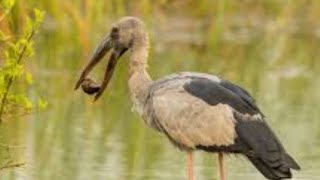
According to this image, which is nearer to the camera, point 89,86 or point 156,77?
point 89,86

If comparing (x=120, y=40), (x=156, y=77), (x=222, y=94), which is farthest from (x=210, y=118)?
(x=156, y=77)

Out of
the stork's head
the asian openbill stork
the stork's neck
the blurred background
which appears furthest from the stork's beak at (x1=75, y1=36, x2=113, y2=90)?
the blurred background

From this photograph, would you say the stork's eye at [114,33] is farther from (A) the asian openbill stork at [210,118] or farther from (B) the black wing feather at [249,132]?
(B) the black wing feather at [249,132]

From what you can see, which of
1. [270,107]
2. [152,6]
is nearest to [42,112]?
[270,107]

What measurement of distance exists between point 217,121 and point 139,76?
0.77 m

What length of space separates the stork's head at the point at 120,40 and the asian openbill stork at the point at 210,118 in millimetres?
226

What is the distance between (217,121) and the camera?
8570 mm

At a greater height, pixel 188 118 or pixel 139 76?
pixel 139 76

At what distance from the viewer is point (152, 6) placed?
1546 centimetres

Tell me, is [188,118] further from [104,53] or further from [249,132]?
[104,53]

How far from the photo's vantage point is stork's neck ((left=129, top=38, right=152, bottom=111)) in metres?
8.99

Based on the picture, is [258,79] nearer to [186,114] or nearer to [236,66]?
[236,66]

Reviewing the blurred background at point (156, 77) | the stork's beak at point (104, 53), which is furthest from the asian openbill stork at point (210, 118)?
the blurred background at point (156, 77)

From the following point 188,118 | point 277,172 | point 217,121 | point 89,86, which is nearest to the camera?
point 277,172
